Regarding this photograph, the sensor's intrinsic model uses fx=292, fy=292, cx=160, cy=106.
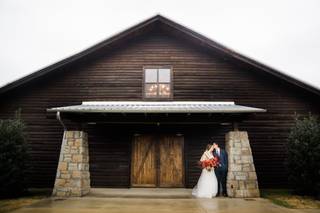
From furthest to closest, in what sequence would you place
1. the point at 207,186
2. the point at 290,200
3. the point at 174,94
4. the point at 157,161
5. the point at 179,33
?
the point at 179,33
the point at 174,94
the point at 157,161
the point at 207,186
the point at 290,200

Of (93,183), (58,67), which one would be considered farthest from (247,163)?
(58,67)

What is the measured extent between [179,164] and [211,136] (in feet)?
6.66

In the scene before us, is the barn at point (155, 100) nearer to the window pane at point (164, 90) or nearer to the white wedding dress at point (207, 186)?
the window pane at point (164, 90)

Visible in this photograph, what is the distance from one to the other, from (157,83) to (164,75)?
0.56 metres

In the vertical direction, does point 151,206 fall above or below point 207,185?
below

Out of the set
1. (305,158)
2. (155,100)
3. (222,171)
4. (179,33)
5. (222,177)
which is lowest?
(222,177)

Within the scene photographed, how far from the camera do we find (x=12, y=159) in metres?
11.2

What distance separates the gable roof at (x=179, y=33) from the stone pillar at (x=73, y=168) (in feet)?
13.6

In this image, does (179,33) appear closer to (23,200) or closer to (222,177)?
(222,177)

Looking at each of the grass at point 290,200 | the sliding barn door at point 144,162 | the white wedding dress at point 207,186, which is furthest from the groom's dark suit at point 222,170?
the sliding barn door at point 144,162

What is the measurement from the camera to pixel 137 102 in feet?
46.2

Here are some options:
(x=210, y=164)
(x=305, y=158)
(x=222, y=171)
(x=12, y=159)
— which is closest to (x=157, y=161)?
(x=210, y=164)

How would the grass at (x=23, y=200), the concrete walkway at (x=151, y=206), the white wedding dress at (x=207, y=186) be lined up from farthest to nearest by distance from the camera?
1. the white wedding dress at (x=207, y=186)
2. the grass at (x=23, y=200)
3. the concrete walkway at (x=151, y=206)

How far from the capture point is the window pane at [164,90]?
14352 mm
